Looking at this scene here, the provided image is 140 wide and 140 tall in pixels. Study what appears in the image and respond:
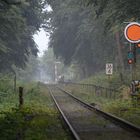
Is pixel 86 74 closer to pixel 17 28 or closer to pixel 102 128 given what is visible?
pixel 17 28

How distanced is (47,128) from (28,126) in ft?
2.14

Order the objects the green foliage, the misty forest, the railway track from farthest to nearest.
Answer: the green foliage, the misty forest, the railway track

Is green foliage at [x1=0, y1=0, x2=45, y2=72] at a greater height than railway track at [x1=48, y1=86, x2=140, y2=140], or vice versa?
green foliage at [x1=0, y1=0, x2=45, y2=72]

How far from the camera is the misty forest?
15695 mm

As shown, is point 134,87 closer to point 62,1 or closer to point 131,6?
point 131,6

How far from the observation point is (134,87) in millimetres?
23938

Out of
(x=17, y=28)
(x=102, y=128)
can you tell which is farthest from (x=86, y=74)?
(x=102, y=128)

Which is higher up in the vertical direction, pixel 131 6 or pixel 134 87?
pixel 131 6

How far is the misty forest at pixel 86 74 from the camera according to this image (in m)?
15.7

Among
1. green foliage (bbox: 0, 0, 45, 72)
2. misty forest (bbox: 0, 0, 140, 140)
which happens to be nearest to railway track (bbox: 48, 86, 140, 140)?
misty forest (bbox: 0, 0, 140, 140)

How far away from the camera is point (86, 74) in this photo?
83.5 m

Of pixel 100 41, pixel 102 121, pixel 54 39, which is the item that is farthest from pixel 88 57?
pixel 102 121

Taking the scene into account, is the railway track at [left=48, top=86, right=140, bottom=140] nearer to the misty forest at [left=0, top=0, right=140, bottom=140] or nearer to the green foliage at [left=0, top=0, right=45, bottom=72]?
the misty forest at [left=0, top=0, right=140, bottom=140]

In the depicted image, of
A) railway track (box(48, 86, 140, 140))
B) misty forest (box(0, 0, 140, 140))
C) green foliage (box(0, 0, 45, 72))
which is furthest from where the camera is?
green foliage (box(0, 0, 45, 72))
